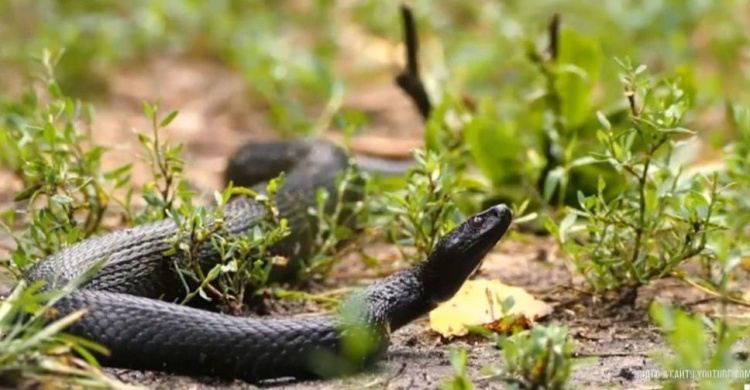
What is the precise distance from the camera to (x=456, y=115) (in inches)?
259

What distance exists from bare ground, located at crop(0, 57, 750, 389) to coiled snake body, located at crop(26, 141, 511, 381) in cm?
7

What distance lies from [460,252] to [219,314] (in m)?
0.94

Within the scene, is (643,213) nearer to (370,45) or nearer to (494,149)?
(494,149)

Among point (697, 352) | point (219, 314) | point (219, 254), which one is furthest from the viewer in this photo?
point (219, 254)

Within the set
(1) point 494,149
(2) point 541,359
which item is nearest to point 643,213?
(2) point 541,359

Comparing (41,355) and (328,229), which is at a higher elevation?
(328,229)

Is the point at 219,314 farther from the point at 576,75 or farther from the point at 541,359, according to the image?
the point at 576,75

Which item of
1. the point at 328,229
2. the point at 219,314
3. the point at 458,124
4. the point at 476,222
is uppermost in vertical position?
the point at 458,124

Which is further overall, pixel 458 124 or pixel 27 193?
pixel 458 124

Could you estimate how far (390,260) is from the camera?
212 inches

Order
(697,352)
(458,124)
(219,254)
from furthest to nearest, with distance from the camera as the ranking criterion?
(458,124), (219,254), (697,352)

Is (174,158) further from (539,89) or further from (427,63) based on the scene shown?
(427,63)

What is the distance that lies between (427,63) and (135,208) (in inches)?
132

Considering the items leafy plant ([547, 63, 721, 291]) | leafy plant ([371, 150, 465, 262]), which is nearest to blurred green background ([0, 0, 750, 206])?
leafy plant ([371, 150, 465, 262])
